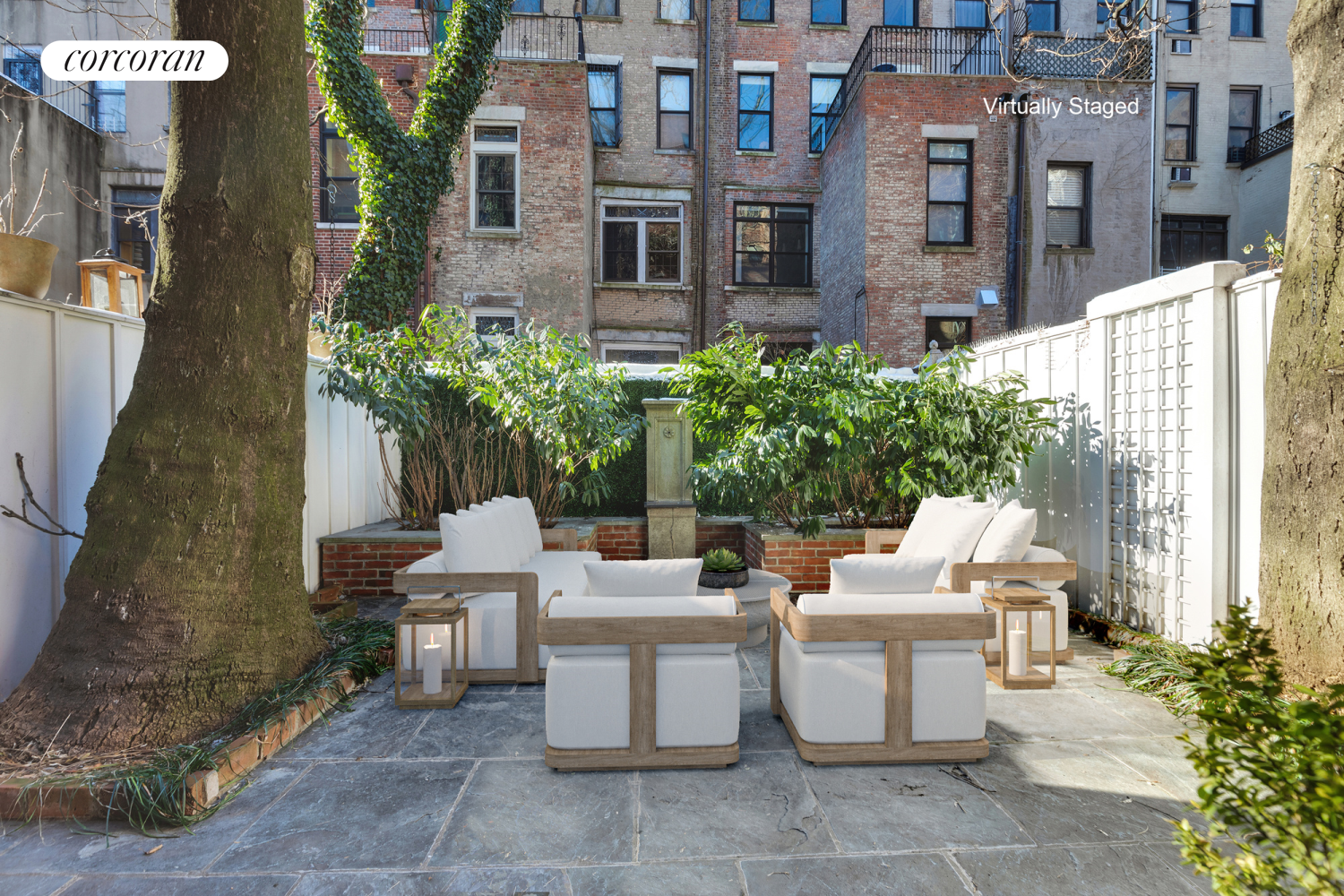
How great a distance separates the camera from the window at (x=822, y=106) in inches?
510

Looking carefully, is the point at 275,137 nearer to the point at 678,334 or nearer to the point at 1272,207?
the point at 678,334

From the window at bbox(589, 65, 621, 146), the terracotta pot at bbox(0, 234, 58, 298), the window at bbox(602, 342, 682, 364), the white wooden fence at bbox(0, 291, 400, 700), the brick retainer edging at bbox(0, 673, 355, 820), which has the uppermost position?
the window at bbox(589, 65, 621, 146)

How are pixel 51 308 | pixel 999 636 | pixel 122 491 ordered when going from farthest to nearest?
pixel 999 636
pixel 51 308
pixel 122 491

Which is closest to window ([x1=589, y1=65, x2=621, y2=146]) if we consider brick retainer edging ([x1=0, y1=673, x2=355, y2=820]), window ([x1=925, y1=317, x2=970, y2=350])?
window ([x1=925, y1=317, x2=970, y2=350])

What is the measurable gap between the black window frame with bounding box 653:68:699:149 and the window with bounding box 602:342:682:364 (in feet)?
12.5

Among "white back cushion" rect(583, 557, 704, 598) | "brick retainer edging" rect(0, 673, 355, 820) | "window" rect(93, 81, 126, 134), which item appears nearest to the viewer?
"brick retainer edging" rect(0, 673, 355, 820)

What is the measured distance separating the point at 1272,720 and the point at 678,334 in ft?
38.4

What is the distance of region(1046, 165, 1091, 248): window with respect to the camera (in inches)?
452

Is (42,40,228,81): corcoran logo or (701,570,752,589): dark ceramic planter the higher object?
(42,40,228,81): corcoran logo

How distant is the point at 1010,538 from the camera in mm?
4211

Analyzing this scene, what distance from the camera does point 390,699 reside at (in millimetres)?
3674

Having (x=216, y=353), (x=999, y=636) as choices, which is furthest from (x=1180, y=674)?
(x=216, y=353)

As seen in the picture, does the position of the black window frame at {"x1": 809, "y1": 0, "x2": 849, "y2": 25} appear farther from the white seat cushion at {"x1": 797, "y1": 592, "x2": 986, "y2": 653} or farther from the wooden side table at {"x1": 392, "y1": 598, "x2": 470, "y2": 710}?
the wooden side table at {"x1": 392, "y1": 598, "x2": 470, "y2": 710}

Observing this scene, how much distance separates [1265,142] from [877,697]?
16238 mm
